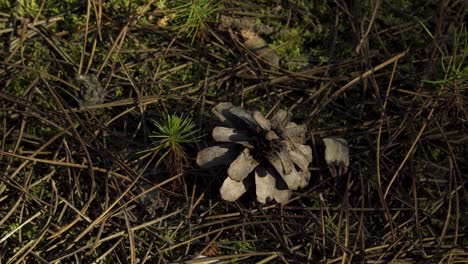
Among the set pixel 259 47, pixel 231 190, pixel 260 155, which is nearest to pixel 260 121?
pixel 260 155

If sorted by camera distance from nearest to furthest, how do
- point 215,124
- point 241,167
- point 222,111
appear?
point 241,167 → point 222,111 → point 215,124

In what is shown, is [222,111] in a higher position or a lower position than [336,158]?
higher

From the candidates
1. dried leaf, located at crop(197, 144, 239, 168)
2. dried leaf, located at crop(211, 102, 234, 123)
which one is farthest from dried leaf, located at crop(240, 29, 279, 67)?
dried leaf, located at crop(197, 144, 239, 168)

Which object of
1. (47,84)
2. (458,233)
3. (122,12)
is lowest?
(458,233)

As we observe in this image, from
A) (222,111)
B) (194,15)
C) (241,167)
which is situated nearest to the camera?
(241,167)

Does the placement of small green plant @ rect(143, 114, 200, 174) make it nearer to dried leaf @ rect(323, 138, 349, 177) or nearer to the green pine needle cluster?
the green pine needle cluster

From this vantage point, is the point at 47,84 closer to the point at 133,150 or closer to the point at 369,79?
the point at 133,150

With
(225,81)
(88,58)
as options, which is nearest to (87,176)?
(88,58)

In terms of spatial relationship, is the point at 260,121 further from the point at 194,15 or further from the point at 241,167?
the point at 194,15
